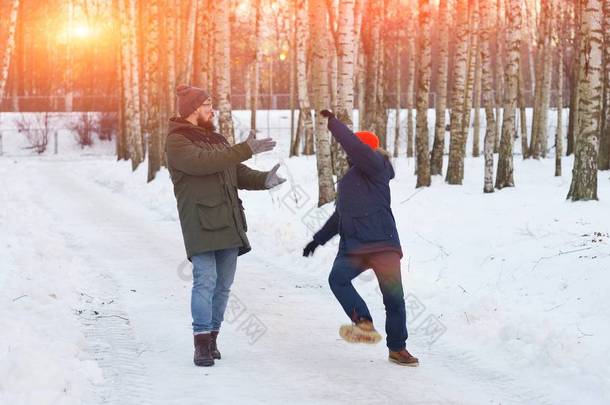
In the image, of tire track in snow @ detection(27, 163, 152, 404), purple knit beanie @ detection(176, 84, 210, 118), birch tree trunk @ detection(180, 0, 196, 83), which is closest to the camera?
tire track in snow @ detection(27, 163, 152, 404)

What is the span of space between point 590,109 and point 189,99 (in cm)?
848

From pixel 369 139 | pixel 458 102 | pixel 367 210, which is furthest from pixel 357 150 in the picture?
pixel 458 102

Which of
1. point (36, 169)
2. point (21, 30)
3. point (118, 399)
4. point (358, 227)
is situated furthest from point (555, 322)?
point (21, 30)

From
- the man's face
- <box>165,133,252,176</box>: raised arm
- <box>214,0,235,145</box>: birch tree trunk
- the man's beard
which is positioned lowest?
<box>165,133,252,176</box>: raised arm

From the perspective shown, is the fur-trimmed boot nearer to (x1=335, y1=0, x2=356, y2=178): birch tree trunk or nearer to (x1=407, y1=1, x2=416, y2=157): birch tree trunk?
(x1=335, y1=0, x2=356, y2=178): birch tree trunk

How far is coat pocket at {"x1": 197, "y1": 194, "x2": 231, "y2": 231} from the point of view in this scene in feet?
20.2

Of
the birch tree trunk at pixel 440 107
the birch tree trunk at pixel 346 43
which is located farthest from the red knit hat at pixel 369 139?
the birch tree trunk at pixel 440 107

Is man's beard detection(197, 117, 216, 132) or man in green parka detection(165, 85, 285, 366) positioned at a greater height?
man's beard detection(197, 117, 216, 132)

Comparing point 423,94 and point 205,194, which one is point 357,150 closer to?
point 205,194

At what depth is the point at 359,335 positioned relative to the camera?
626 cm

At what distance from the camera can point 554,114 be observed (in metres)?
53.1

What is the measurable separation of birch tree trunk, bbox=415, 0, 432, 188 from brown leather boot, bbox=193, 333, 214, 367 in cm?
1268

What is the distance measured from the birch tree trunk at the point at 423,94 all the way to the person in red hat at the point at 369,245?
1223 centimetres

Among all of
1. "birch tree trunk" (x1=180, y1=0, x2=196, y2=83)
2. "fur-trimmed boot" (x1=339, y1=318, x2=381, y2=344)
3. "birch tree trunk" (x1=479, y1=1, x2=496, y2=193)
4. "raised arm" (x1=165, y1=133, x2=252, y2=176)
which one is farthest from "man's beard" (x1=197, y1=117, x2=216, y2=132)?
"birch tree trunk" (x1=180, y1=0, x2=196, y2=83)
